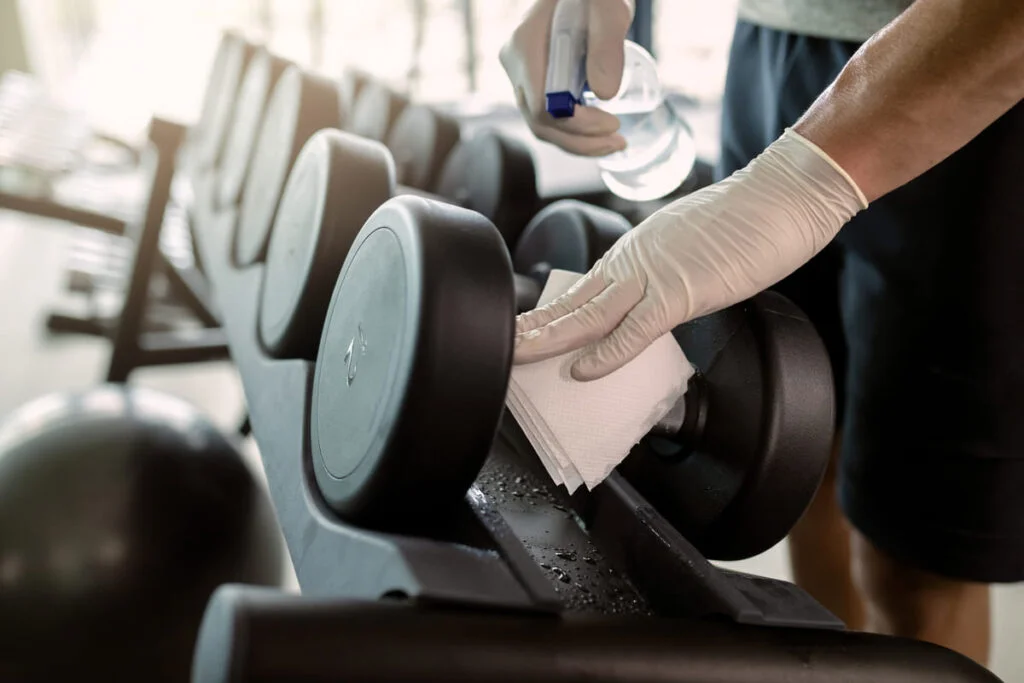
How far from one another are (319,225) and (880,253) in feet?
2.09

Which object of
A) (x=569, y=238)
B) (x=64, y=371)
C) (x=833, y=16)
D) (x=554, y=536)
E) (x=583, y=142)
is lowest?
(x=64, y=371)

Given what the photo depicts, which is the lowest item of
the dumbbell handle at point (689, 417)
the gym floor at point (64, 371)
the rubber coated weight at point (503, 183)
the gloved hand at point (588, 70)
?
the gym floor at point (64, 371)

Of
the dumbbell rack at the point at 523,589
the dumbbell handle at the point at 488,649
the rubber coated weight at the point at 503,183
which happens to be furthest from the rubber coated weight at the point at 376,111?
the dumbbell handle at the point at 488,649

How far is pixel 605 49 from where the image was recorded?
38.0 inches

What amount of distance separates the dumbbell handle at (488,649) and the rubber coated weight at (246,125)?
1137mm

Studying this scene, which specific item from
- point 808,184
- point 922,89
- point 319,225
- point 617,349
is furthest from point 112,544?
point 922,89

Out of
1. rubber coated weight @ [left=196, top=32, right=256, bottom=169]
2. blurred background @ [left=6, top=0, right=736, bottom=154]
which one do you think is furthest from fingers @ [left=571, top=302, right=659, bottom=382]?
blurred background @ [left=6, top=0, right=736, bottom=154]

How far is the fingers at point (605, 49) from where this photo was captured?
0.96 meters

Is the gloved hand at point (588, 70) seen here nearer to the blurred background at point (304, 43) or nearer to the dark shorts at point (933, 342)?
the dark shorts at point (933, 342)

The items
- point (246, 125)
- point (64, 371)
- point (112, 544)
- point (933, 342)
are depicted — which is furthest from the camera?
point (64, 371)

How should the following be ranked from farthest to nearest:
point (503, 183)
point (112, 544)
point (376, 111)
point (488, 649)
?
point (376, 111) → point (503, 183) → point (112, 544) → point (488, 649)

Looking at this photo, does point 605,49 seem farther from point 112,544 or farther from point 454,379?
point 112,544

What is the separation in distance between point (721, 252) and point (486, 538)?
33 cm

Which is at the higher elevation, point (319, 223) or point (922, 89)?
point (922, 89)
